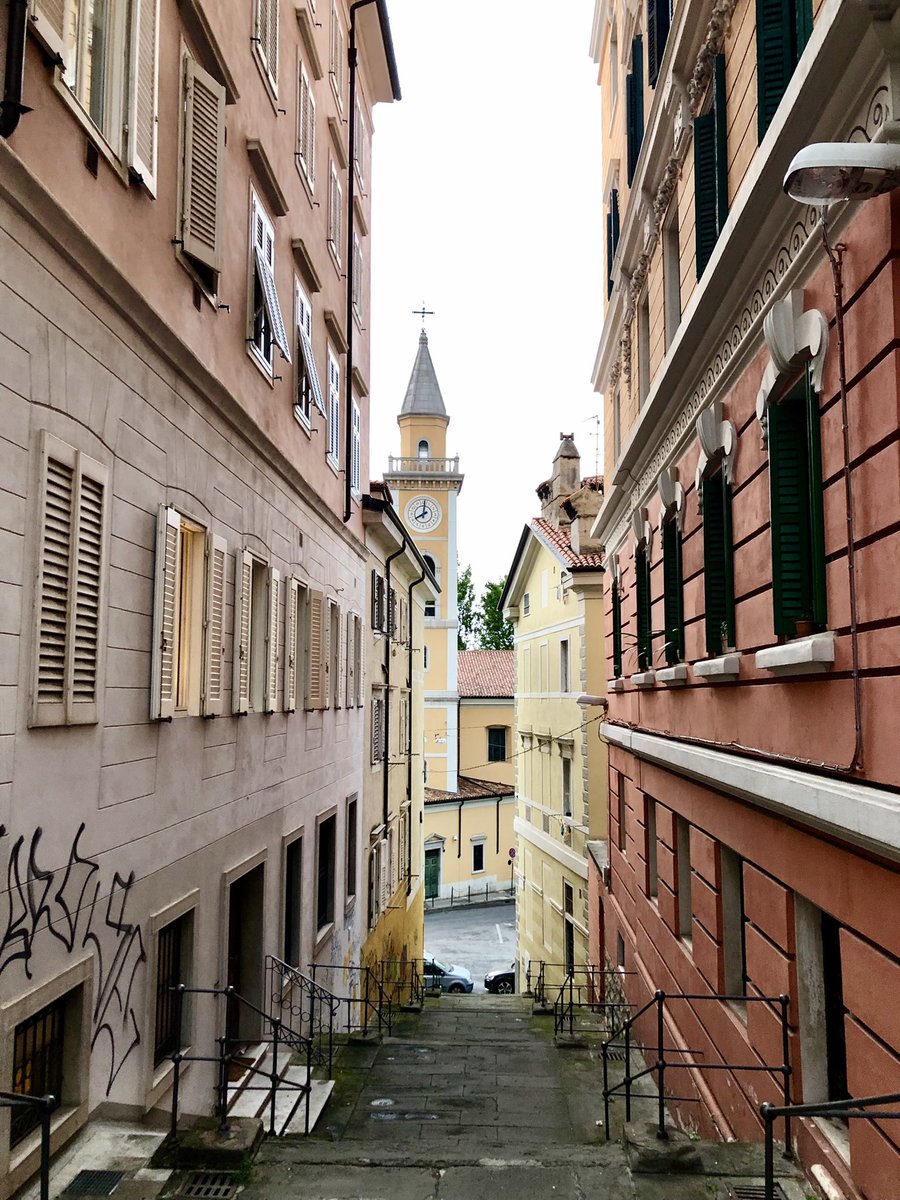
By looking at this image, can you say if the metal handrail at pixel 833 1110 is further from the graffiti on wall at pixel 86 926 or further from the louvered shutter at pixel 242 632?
the louvered shutter at pixel 242 632

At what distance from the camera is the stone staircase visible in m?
10.3

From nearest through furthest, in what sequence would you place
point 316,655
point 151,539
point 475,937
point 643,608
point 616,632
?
point 151,539 → point 643,608 → point 316,655 → point 616,632 → point 475,937

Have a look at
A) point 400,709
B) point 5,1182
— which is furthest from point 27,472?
point 400,709

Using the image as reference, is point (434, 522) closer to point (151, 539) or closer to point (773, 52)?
point (151, 539)

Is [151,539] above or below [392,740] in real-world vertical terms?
above

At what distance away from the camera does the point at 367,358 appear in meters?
21.0

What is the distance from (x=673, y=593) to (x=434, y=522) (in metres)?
43.2

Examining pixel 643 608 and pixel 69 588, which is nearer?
pixel 69 588

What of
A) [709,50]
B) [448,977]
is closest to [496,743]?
[448,977]

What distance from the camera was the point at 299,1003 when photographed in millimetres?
13719

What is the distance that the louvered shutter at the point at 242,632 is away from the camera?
10641 mm

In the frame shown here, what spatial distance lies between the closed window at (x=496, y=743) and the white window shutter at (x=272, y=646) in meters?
41.8

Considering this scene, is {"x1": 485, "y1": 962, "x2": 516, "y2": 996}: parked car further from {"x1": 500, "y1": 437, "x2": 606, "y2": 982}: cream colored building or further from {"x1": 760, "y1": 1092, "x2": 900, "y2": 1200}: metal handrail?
{"x1": 760, "y1": 1092, "x2": 900, "y2": 1200}: metal handrail

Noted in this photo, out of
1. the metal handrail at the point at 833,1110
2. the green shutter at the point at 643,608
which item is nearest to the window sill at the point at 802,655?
the metal handrail at the point at 833,1110
